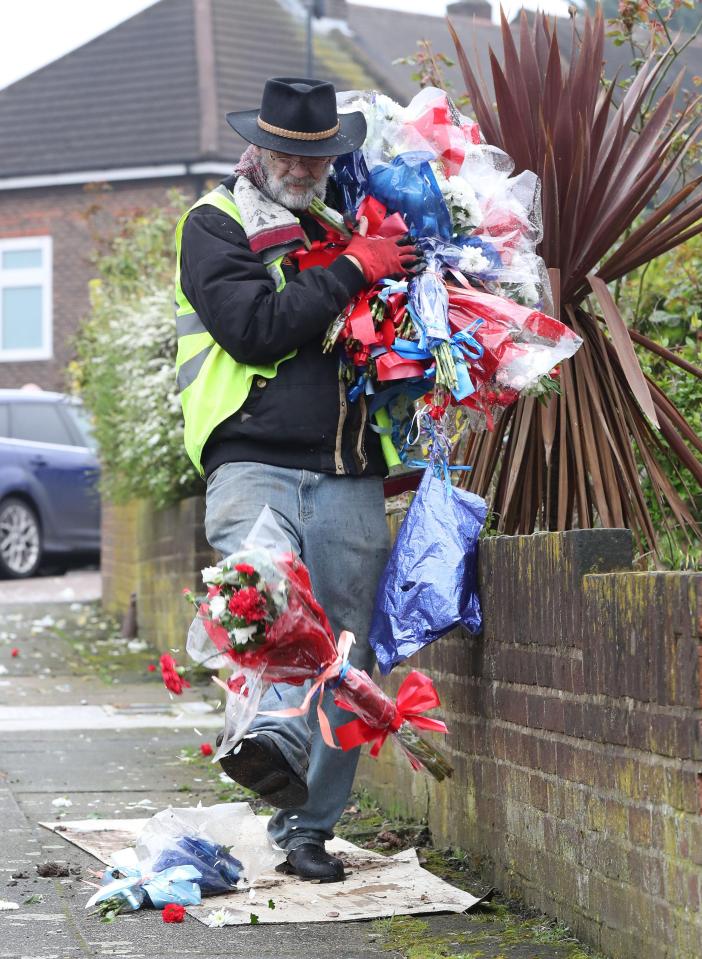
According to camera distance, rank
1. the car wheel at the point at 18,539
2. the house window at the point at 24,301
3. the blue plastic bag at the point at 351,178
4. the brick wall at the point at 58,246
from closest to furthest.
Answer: the blue plastic bag at the point at 351,178, the car wheel at the point at 18,539, the brick wall at the point at 58,246, the house window at the point at 24,301

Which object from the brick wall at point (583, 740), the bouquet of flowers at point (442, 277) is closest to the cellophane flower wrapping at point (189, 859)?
the brick wall at point (583, 740)

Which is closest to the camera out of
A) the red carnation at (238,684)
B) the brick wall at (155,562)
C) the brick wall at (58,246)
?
the red carnation at (238,684)

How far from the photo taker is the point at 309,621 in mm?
3725

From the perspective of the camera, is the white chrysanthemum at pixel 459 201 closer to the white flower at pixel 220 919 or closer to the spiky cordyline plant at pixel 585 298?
the spiky cordyline plant at pixel 585 298

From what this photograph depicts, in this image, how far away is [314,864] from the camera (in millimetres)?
4316

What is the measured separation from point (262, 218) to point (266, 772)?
1.50 meters

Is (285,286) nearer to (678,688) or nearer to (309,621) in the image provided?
(309,621)

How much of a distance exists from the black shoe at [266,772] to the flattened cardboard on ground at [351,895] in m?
0.29

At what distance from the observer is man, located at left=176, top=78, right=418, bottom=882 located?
161 inches

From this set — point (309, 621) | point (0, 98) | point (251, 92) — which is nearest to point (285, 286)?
point (309, 621)

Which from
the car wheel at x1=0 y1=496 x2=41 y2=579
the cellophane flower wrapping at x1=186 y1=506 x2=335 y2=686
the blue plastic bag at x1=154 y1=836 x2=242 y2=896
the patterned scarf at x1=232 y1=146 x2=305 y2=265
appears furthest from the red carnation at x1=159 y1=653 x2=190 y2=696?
the car wheel at x1=0 y1=496 x2=41 y2=579

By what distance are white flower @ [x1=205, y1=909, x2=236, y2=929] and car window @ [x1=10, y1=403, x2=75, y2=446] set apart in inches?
447

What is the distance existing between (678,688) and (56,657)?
289 inches

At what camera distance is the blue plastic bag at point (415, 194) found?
429 cm
